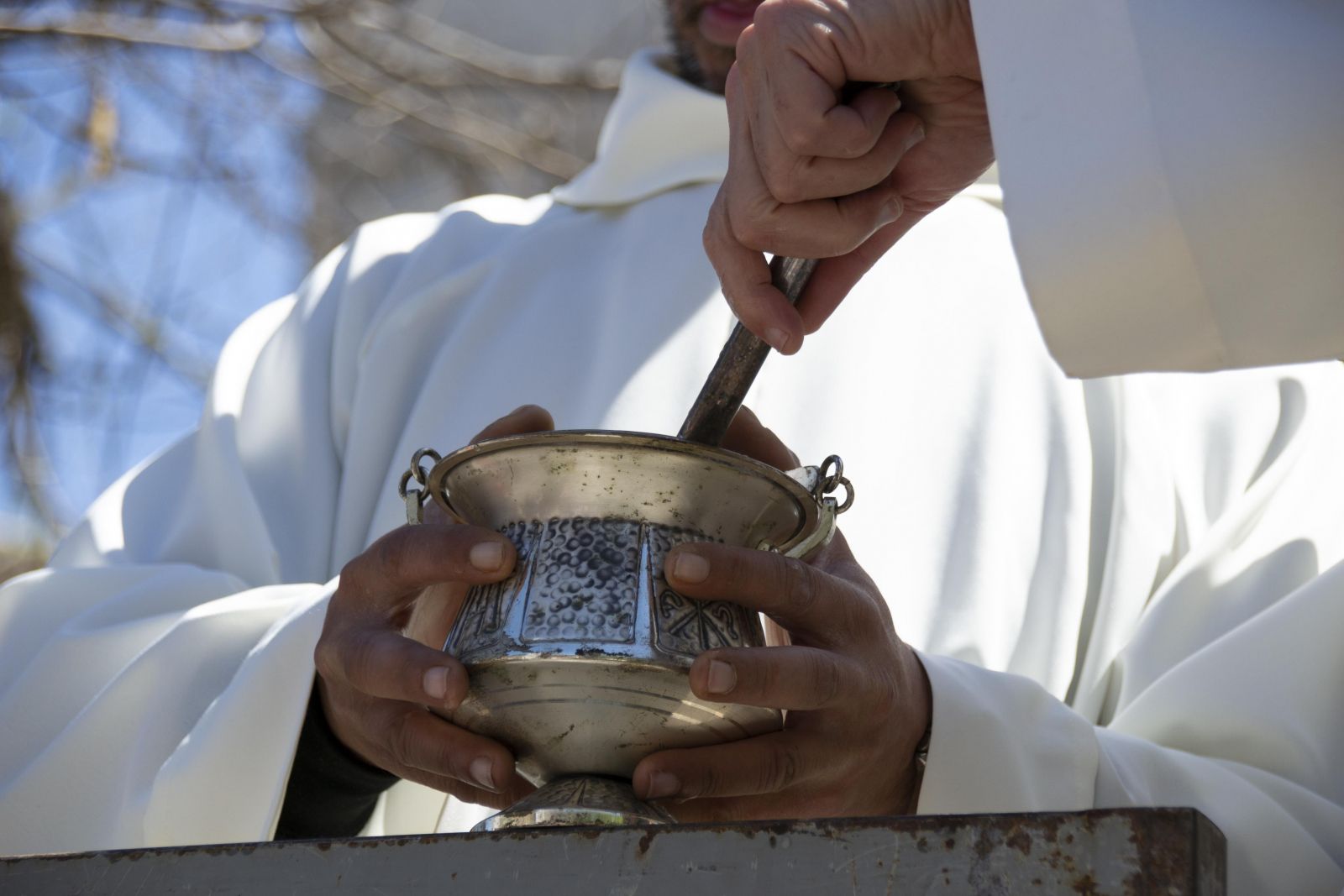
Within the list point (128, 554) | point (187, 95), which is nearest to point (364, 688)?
point (128, 554)

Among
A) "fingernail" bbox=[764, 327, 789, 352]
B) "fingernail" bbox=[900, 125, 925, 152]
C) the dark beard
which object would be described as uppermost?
the dark beard

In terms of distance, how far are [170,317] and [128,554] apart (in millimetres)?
3471

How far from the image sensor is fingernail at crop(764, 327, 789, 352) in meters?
1.58

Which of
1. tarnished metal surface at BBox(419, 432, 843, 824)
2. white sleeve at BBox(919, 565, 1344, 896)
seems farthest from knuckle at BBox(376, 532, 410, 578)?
white sleeve at BBox(919, 565, 1344, 896)

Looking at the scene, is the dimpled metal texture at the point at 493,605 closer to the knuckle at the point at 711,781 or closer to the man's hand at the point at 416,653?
the man's hand at the point at 416,653

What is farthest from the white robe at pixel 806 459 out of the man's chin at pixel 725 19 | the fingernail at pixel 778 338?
the fingernail at pixel 778 338

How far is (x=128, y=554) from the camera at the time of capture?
2549mm

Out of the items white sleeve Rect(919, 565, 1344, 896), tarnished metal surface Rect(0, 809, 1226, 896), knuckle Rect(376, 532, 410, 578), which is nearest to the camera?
tarnished metal surface Rect(0, 809, 1226, 896)

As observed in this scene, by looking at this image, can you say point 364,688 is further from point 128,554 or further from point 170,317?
point 170,317

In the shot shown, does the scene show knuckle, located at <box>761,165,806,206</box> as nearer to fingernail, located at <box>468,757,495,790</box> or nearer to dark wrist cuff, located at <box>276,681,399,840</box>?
fingernail, located at <box>468,757,495,790</box>

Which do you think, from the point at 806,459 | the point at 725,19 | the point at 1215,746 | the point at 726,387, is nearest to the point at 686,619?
the point at 726,387

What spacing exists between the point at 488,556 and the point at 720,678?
214 millimetres

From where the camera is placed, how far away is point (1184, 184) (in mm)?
1320

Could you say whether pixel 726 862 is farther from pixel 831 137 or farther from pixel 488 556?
pixel 831 137
